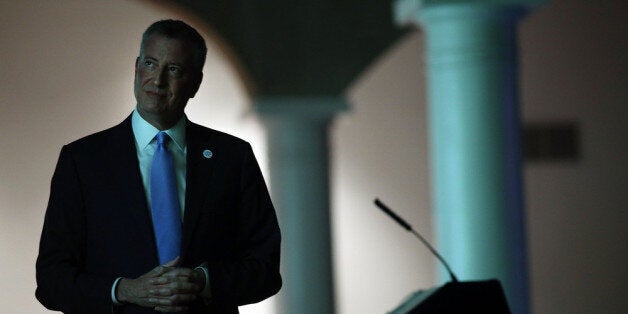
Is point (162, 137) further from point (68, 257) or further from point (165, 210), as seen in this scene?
point (68, 257)

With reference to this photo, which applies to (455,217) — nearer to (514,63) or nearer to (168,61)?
(514,63)

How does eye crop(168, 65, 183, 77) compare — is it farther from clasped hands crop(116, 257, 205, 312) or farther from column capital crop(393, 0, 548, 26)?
column capital crop(393, 0, 548, 26)

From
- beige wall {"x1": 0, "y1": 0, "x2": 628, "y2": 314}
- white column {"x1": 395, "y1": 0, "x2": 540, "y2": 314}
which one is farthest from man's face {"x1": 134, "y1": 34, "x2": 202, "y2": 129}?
beige wall {"x1": 0, "y1": 0, "x2": 628, "y2": 314}

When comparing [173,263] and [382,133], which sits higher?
[382,133]

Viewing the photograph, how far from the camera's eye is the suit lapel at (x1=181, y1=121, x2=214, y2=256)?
1569 millimetres

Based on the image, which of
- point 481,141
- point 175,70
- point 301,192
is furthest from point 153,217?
point 301,192

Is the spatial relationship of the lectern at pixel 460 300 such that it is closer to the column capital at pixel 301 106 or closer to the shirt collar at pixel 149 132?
the shirt collar at pixel 149 132

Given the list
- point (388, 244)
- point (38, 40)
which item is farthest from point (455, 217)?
point (38, 40)

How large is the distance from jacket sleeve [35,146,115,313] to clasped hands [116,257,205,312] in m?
0.06

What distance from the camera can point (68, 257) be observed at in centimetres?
157

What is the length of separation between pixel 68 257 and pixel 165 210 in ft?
0.54

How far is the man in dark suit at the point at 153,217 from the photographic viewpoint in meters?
1.55

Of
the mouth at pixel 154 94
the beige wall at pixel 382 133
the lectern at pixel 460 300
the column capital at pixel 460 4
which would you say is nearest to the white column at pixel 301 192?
the column capital at pixel 460 4

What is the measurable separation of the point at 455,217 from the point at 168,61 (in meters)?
3.24
